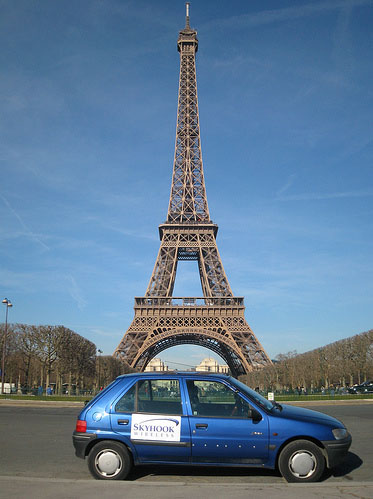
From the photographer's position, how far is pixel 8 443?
10.6 meters

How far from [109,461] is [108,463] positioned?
31 millimetres

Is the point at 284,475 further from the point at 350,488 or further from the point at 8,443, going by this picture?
the point at 8,443

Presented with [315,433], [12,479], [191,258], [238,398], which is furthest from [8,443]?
[191,258]

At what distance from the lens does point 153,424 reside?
7.10 m

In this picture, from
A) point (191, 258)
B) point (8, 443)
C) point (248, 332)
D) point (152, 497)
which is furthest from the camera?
point (191, 258)

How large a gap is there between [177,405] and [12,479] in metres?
2.49

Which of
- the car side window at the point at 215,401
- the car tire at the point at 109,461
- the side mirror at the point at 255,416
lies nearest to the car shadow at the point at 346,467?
the side mirror at the point at 255,416

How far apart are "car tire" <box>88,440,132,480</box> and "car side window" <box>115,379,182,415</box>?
56 cm

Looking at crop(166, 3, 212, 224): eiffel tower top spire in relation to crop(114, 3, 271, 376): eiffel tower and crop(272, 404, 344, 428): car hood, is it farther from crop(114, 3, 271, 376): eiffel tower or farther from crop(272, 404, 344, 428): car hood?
crop(272, 404, 344, 428): car hood

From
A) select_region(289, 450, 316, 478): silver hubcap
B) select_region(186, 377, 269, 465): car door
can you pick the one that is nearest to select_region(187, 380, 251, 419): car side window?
select_region(186, 377, 269, 465): car door

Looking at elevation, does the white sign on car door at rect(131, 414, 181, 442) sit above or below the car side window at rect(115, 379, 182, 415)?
below

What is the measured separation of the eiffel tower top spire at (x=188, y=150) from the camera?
66688 mm

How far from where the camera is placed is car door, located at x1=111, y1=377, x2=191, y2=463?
700 cm

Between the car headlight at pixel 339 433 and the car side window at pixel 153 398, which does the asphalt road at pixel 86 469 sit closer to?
the car headlight at pixel 339 433
